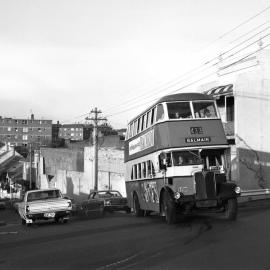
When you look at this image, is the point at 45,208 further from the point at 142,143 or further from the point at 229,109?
the point at 229,109

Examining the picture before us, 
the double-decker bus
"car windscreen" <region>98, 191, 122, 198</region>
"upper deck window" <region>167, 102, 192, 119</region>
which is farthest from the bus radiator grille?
"car windscreen" <region>98, 191, 122, 198</region>

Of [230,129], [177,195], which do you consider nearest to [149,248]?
[177,195]

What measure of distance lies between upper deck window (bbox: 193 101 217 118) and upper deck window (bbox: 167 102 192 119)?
0.84ft

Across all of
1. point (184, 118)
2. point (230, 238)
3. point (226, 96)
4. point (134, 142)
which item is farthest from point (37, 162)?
point (230, 238)

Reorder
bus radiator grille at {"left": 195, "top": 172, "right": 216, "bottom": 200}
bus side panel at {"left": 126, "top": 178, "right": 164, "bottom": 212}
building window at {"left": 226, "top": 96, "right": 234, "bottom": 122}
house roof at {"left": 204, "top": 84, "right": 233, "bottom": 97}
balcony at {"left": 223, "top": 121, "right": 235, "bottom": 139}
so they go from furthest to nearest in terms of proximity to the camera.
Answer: building window at {"left": 226, "top": 96, "right": 234, "bottom": 122} < balcony at {"left": 223, "top": 121, "right": 235, "bottom": 139} < house roof at {"left": 204, "top": 84, "right": 233, "bottom": 97} < bus side panel at {"left": 126, "top": 178, "right": 164, "bottom": 212} < bus radiator grille at {"left": 195, "top": 172, "right": 216, "bottom": 200}

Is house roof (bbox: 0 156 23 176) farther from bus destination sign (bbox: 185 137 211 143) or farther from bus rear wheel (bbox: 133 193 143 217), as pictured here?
bus destination sign (bbox: 185 137 211 143)

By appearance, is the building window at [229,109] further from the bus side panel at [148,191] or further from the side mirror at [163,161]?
the side mirror at [163,161]

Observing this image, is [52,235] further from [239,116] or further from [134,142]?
[239,116]

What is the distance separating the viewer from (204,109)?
1925 cm

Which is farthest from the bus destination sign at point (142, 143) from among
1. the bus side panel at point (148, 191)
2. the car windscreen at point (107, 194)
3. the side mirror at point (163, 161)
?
the car windscreen at point (107, 194)

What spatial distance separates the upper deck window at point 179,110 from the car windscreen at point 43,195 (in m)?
8.01

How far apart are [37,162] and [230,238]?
2902 inches

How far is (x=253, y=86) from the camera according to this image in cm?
3494

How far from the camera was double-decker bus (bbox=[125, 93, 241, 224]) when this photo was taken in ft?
59.0
